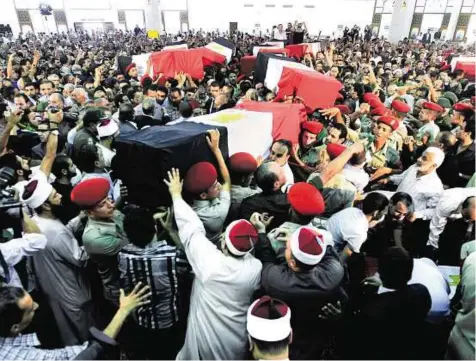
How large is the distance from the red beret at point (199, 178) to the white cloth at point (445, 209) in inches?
66.5

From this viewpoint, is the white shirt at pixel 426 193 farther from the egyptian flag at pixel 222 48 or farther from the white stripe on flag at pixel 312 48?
the white stripe on flag at pixel 312 48

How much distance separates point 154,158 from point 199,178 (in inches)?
10.4

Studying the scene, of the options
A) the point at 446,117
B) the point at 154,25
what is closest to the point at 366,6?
the point at 154,25

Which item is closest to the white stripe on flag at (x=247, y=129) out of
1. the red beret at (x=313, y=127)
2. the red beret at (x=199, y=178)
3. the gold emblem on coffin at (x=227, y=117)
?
the gold emblem on coffin at (x=227, y=117)

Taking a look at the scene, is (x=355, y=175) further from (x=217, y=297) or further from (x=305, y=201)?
(x=217, y=297)

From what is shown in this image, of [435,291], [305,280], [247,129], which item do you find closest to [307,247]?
[305,280]

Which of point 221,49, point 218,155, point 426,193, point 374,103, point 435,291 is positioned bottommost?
point 435,291

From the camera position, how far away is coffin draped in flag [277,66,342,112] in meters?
4.34

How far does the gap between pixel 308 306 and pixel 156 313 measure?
2.60 ft

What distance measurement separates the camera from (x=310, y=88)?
4359 mm

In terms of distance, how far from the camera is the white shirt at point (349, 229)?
6.10 feet

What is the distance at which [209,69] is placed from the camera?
22.5ft

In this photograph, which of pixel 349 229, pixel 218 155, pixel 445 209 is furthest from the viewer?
pixel 445 209

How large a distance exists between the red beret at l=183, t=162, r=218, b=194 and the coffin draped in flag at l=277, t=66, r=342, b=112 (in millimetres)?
2782
